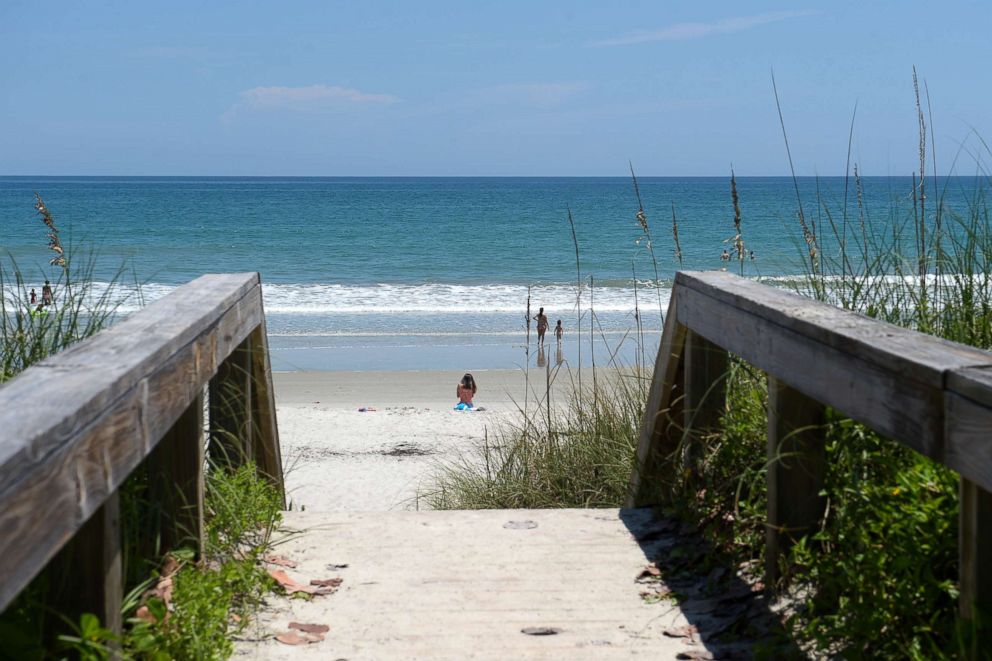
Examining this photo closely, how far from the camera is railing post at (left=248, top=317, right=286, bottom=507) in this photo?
4.06 meters

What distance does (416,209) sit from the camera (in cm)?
6147

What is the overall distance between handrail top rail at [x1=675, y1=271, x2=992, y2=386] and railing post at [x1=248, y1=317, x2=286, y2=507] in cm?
180

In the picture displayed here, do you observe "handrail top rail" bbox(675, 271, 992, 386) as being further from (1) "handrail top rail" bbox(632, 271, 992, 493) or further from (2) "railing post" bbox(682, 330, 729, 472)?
(2) "railing post" bbox(682, 330, 729, 472)

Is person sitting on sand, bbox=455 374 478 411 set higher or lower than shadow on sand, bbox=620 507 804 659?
Result: lower

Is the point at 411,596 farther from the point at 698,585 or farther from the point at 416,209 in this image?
the point at 416,209

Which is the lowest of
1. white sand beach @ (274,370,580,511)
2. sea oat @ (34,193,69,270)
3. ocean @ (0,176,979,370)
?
white sand beach @ (274,370,580,511)

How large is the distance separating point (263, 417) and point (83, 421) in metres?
2.53

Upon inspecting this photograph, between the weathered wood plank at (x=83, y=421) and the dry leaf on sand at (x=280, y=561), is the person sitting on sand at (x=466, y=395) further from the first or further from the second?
the weathered wood plank at (x=83, y=421)

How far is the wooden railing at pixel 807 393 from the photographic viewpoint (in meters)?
1.83

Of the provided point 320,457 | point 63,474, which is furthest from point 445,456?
point 63,474

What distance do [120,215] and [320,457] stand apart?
5052 cm

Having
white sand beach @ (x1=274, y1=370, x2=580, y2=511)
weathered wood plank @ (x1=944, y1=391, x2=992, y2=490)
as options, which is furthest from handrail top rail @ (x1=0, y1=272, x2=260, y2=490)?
white sand beach @ (x1=274, y1=370, x2=580, y2=511)

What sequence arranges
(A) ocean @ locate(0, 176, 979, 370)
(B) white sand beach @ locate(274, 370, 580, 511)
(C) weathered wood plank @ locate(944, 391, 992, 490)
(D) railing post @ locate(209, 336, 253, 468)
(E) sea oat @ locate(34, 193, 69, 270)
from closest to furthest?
(C) weathered wood plank @ locate(944, 391, 992, 490) → (D) railing post @ locate(209, 336, 253, 468) → (E) sea oat @ locate(34, 193, 69, 270) → (B) white sand beach @ locate(274, 370, 580, 511) → (A) ocean @ locate(0, 176, 979, 370)

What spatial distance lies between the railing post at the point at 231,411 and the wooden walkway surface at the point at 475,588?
0.39 metres
